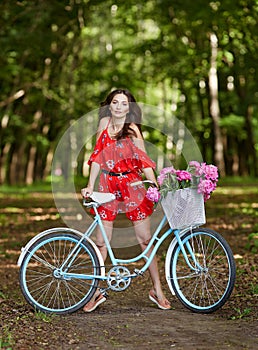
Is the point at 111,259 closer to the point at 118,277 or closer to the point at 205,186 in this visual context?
the point at 118,277

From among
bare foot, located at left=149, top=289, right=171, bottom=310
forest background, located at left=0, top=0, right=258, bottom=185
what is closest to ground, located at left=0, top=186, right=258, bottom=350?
bare foot, located at left=149, top=289, right=171, bottom=310

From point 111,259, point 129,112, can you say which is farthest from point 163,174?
point 111,259

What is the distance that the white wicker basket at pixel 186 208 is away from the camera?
22.1ft

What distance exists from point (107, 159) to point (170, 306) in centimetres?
150

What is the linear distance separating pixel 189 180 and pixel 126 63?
30.7 metres

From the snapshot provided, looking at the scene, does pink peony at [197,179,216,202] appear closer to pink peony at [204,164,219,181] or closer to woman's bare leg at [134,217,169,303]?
pink peony at [204,164,219,181]

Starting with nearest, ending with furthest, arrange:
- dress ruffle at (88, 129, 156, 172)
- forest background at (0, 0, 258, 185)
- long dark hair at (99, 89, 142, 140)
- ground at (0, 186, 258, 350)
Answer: ground at (0, 186, 258, 350)
dress ruffle at (88, 129, 156, 172)
long dark hair at (99, 89, 142, 140)
forest background at (0, 0, 258, 185)

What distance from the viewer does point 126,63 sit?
37094 mm

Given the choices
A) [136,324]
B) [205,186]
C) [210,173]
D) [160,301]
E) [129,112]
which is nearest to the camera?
[136,324]

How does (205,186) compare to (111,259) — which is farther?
(111,259)

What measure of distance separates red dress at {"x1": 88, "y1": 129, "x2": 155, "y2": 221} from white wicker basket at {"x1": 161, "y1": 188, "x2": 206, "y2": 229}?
286 mm

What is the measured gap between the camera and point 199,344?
561cm

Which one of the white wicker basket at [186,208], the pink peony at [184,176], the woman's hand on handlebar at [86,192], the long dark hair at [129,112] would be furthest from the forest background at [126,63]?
the woman's hand on handlebar at [86,192]

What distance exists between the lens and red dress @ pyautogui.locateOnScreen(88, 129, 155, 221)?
→ 22.7ft
